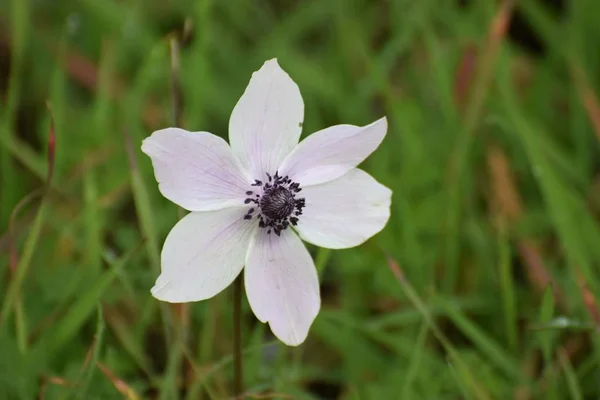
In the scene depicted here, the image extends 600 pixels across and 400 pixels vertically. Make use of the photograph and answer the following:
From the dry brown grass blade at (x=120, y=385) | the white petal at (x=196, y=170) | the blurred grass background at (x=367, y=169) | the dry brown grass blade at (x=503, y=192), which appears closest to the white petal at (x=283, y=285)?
the white petal at (x=196, y=170)

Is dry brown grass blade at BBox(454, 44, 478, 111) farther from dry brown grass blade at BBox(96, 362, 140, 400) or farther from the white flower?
dry brown grass blade at BBox(96, 362, 140, 400)

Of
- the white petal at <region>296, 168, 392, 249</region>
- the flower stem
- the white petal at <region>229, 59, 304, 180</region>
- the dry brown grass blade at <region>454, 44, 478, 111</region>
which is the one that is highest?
the dry brown grass blade at <region>454, 44, 478, 111</region>

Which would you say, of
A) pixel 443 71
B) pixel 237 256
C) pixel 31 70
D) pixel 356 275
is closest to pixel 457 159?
pixel 443 71

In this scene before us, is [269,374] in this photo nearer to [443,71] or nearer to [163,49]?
[163,49]

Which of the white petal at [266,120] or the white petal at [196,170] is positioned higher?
the white petal at [266,120]

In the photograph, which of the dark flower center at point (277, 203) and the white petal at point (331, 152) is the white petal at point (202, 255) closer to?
the dark flower center at point (277, 203)

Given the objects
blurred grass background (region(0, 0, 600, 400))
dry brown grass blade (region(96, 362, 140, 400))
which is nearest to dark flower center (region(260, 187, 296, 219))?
blurred grass background (region(0, 0, 600, 400))
